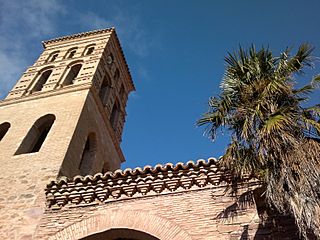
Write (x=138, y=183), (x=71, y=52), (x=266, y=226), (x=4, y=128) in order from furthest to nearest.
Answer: (x=71, y=52), (x=4, y=128), (x=138, y=183), (x=266, y=226)

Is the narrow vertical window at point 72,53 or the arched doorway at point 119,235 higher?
the narrow vertical window at point 72,53

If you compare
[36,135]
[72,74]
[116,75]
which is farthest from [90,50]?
[36,135]

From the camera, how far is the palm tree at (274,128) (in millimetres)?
4629

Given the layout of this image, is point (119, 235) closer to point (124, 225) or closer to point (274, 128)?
point (124, 225)

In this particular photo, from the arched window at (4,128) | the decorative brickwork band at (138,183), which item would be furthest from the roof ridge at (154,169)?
the arched window at (4,128)

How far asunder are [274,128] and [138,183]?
340 cm

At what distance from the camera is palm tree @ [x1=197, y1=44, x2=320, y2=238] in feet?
15.2

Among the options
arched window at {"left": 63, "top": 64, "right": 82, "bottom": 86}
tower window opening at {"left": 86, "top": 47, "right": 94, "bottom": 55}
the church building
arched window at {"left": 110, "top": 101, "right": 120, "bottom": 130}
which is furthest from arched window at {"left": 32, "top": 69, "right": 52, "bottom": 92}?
arched window at {"left": 110, "top": 101, "right": 120, "bottom": 130}

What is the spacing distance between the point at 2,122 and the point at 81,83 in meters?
2.98

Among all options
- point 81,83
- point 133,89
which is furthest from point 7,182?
point 133,89

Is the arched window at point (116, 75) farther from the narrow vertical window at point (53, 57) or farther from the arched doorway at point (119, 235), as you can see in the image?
the arched doorway at point (119, 235)

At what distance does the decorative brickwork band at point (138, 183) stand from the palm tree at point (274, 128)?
1356 mm

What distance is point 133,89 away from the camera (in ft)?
64.7

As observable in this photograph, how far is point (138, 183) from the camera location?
24.5 feet
